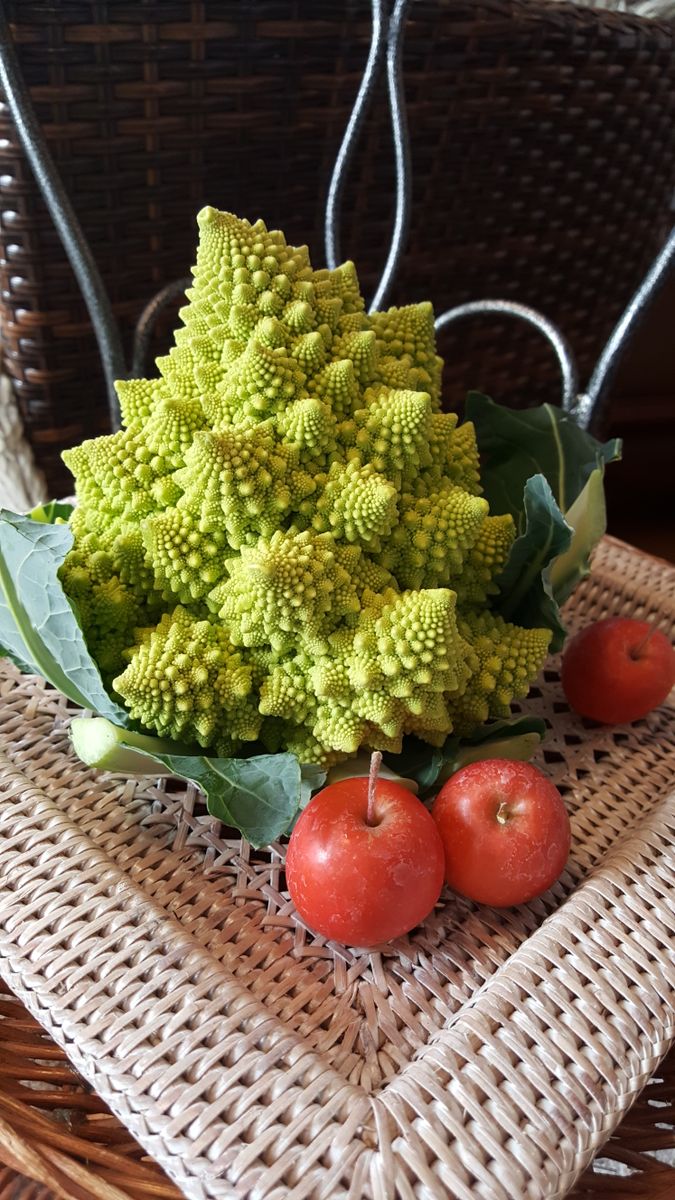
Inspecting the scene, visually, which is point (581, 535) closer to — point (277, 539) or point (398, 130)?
point (277, 539)

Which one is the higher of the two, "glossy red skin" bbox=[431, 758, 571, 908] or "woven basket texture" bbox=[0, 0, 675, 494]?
"woven basket texture" bbox=[0, 0, 675, 494]

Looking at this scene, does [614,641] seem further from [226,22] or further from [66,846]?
[226,22]

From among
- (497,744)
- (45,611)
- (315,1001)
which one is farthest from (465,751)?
(45,611)

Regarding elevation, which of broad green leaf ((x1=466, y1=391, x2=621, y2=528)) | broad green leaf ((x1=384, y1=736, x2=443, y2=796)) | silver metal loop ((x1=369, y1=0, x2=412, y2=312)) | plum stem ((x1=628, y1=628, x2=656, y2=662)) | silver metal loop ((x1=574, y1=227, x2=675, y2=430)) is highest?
silver metal loop ((x1=369, y1=0, x2=412, y2=312))

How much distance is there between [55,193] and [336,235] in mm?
271

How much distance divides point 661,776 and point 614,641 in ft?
0.39

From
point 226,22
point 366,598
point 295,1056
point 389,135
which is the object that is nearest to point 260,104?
point 226,22

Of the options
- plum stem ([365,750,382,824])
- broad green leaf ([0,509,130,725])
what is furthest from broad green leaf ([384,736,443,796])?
broad green leaf ([0,509,130,725])

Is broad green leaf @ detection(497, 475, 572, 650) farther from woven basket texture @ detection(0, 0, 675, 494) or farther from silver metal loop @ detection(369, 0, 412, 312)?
woven basket texture @ detection(0, 0, 675, 494)

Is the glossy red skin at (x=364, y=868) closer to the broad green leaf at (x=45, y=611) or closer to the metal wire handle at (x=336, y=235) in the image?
the broad green leaf at (x=45, y=611)

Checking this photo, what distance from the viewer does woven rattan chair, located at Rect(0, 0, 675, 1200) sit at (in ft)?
2.98

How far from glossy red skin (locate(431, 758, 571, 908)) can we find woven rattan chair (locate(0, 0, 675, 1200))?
1.23 feet

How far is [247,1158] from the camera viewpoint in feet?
1.31

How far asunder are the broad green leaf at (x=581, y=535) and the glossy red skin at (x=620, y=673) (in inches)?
2.2
